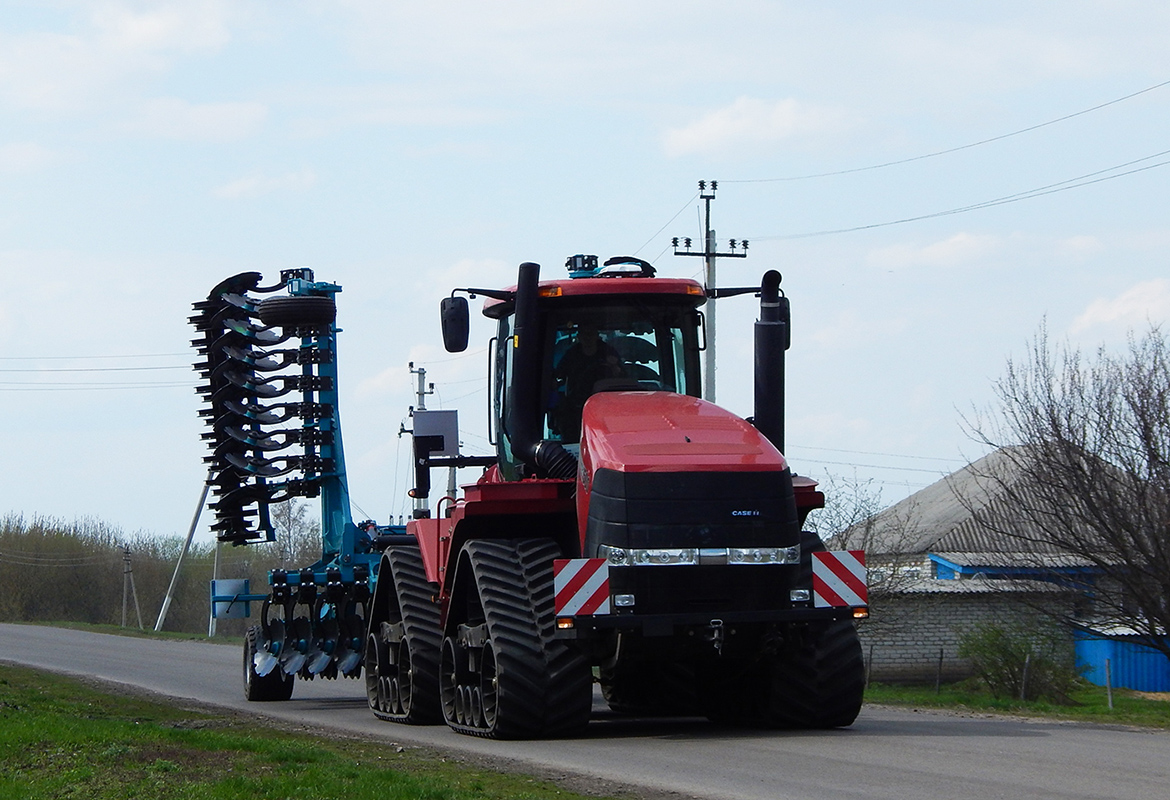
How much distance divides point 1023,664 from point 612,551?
59.1ft

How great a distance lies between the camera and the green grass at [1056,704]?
52.3 ft

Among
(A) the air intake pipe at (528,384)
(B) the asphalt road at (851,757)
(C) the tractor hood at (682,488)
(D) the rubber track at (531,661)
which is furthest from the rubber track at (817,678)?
(A) the air intake pipe at (528,384)

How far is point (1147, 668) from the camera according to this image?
124 ft

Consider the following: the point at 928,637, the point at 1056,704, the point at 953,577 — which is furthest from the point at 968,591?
the point at 1056,704

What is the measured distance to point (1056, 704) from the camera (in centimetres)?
2566

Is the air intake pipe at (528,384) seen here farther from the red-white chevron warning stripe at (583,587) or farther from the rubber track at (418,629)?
the rubber track at (418,629)

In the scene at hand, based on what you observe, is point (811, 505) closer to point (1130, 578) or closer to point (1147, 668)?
point (1130, 578)

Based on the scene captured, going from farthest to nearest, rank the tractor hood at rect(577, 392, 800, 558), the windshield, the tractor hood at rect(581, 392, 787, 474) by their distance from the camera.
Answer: the windshield → the tractor hood at rect(581, 392, 787, 474) → the tractor hood at rect(577, 392, 800, 558)

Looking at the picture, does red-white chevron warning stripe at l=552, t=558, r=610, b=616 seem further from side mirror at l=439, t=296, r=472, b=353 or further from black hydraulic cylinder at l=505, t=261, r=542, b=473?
side mirror at l=439, t=296, r=472, b=353

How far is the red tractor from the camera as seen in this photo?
11.1 metres

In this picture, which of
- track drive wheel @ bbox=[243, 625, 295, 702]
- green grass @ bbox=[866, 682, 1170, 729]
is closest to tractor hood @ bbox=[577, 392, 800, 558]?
green grass @ bbox=[866, 682, 1170, 729]

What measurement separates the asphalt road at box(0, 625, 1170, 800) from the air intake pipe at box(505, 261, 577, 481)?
222 cm

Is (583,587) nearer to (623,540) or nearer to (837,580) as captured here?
(623,540)

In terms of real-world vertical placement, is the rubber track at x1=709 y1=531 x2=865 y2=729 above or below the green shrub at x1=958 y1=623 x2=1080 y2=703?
above
